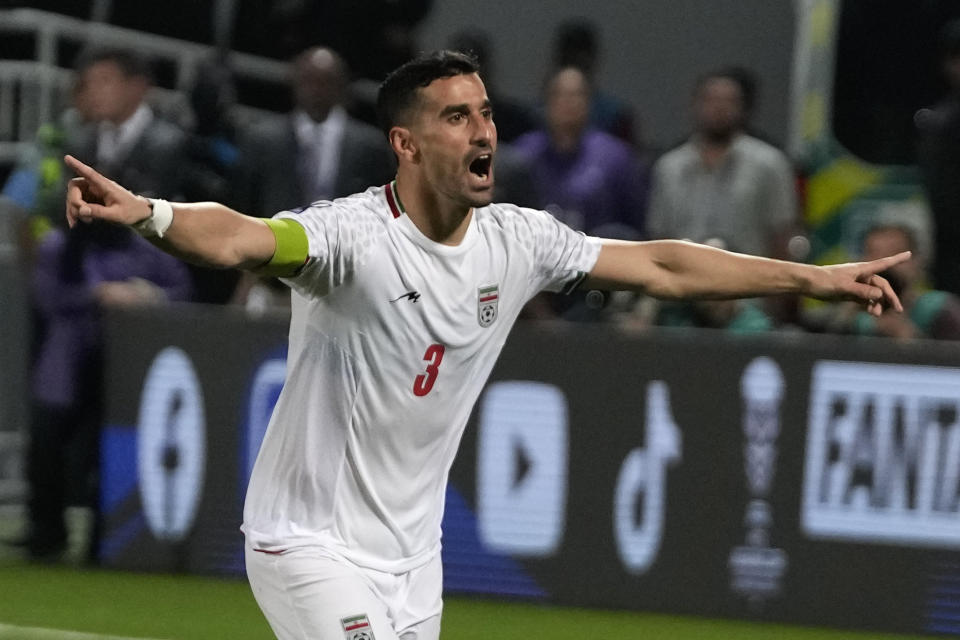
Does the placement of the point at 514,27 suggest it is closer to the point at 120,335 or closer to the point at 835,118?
the point at 835,118

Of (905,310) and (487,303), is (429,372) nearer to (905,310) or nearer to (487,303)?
(487,303)

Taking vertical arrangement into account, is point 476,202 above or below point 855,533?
above

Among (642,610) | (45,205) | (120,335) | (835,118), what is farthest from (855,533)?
(45,205)

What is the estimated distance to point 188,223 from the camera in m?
4.62

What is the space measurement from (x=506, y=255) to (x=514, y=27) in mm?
6217

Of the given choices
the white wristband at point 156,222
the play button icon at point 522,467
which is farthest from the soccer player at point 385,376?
→ the play button icon at point 522,467

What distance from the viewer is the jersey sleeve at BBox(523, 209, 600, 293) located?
5.52 meters

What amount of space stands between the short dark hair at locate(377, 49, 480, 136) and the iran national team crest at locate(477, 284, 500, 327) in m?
0.53

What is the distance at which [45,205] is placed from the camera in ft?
33.6

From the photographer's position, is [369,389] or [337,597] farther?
[369,389]

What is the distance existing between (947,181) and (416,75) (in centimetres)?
567

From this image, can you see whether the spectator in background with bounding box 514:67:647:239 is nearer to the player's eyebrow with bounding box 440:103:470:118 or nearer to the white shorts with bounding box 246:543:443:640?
the player's eyebrow with bounding box 440:103:470:118

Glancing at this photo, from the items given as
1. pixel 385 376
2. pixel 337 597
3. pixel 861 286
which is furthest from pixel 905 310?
pixel 337 597

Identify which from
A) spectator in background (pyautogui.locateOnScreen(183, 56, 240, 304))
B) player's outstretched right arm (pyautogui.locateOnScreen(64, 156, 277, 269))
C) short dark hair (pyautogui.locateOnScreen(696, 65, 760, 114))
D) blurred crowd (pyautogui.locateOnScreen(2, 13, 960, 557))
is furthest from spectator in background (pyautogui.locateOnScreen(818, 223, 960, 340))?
player's outstretched right arm (pyautogui.locateOnScreen(64, 156, 277, 269))
